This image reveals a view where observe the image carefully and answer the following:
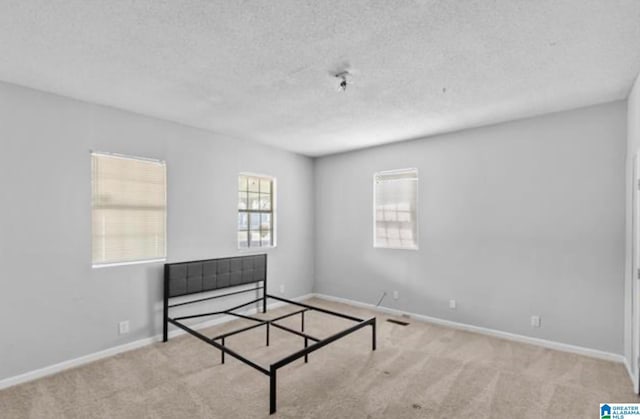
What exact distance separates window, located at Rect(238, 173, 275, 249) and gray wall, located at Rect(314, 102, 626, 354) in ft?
5.28

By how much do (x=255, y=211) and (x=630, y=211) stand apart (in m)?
4.45

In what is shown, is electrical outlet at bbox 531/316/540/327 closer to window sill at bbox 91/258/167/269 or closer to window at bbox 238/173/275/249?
window at bbox 238/173/275/249

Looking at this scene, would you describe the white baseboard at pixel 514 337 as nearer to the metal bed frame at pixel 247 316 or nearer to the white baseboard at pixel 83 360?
the metal bed frame at pixel 247 316

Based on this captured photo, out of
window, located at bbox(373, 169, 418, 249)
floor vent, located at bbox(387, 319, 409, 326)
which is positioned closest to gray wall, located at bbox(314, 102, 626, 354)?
window, located at bbox(373, 169, 418, 249)

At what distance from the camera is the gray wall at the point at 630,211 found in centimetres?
274

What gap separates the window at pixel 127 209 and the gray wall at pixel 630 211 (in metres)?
4.78

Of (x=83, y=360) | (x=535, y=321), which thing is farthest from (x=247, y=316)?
(x=535, y=321)

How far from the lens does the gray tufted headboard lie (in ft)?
12.5

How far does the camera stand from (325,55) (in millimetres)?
2340

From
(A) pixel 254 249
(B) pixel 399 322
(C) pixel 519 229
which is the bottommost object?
(B) pixel 399 322

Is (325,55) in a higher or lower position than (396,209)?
higher

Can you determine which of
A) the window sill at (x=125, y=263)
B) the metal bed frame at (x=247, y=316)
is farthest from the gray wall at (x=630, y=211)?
the window sill at (x=125, y=263)

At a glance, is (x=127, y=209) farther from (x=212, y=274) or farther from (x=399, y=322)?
(x=399, y=322)

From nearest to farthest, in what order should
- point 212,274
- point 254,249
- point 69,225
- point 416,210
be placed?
point 69,225
point 212,274
point 416,210
point 254,249
